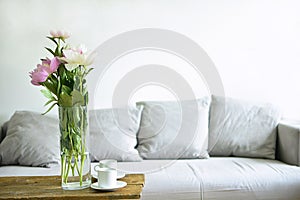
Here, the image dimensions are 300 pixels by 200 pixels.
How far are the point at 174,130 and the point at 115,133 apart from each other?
0.45m


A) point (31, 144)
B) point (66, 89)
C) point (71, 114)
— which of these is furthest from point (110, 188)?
point (31, 144)

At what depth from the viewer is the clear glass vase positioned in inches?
75.4

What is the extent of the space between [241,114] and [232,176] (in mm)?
777

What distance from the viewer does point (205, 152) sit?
127 inches

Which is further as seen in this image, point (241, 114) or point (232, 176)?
point (241, 114)

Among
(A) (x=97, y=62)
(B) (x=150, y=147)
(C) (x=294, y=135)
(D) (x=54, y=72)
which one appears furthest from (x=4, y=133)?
(C) (x=294, y=135)

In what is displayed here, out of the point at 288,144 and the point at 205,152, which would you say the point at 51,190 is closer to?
the point at 205,152

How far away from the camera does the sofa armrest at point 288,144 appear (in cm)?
295

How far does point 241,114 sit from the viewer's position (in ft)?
10.9

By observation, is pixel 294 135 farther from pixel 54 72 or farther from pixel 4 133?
pixel 4 133

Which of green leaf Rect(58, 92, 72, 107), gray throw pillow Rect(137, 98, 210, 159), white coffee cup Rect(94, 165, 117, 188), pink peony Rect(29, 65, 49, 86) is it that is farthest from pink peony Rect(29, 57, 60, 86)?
Result: gray throw pillow Rect(137, 98, 210, 159)

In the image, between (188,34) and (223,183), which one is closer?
(223,183)

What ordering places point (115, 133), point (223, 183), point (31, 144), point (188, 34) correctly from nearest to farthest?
point (223, 183)
point (31, 144)
point (115, 133)
point (188, 34)

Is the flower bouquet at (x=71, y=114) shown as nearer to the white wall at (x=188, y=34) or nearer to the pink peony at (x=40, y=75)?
the pink peony at (x=40, y=75)
